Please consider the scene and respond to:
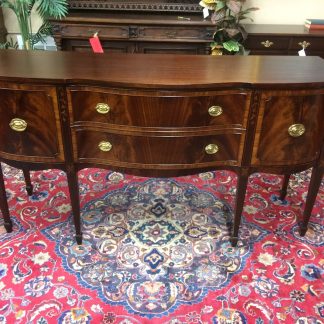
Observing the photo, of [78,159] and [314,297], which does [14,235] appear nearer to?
[78,159]

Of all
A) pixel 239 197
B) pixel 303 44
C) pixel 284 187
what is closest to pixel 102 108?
pixel 239 197

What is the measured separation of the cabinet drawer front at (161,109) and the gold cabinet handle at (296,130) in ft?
0.69

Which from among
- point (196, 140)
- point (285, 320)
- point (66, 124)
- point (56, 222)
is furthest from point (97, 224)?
point (285, 320)

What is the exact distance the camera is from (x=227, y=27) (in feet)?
9.44

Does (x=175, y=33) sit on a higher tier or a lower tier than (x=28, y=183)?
higher

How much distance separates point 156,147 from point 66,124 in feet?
1.31

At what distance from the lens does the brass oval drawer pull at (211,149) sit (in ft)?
4.78

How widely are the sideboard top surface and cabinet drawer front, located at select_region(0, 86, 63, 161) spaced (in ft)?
0.24

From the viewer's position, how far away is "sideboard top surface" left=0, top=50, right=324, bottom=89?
1318mm

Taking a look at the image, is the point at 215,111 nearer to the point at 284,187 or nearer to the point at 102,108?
the point at 102,108

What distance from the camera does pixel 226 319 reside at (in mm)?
1401

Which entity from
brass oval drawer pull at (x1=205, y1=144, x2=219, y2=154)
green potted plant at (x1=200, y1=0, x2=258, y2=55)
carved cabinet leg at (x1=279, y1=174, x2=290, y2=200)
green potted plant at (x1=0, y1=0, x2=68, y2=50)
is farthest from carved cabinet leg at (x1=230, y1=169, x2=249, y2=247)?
green potted plant at (x1=0, y1=0, x2=68, y2=50)

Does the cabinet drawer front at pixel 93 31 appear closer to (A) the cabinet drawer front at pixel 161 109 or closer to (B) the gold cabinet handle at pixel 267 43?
(B) the gold cabinet handle at pixel 267 43

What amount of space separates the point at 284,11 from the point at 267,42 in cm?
63
